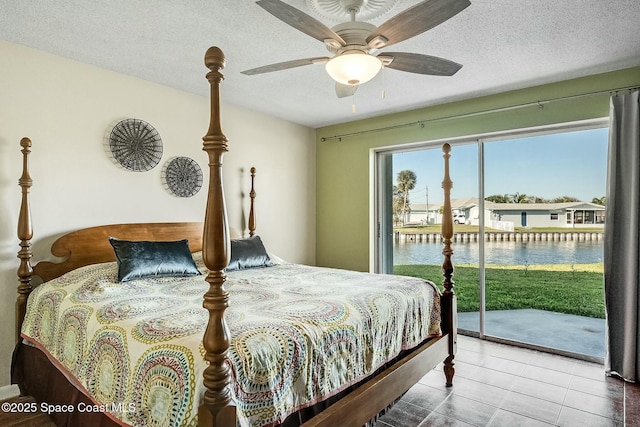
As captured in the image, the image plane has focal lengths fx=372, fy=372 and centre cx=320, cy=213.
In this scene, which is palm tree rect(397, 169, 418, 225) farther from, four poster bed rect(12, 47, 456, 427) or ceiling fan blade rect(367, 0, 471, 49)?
ceiling fan blade rect(367, 0, 471, 49)

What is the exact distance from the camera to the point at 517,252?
378 cm

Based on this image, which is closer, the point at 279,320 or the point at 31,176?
the point at 279,320

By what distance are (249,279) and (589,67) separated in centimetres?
317

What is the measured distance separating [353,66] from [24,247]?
8.18 ft

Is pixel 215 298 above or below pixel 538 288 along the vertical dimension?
above

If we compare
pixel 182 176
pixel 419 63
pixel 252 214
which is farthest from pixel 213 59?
pixel 252 214

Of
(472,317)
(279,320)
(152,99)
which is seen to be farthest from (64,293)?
(472,317)

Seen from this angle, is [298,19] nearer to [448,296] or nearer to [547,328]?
[448,296]

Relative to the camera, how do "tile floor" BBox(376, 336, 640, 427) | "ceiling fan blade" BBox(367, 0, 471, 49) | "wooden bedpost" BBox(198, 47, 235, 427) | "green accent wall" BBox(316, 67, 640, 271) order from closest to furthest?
"wooden bedpost" BBox(198, 47, 235, 427) → "ceiling fan blade" BBox(367, 0, 471, 49) → "tile floor" BBox(376, 336, 640, 427) → "green accent wall" BBox(316, 67, 640, 271)

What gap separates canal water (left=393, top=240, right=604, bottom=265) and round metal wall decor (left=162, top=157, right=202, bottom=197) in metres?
2.53

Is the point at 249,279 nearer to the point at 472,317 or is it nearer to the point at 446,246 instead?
the point at 446,246

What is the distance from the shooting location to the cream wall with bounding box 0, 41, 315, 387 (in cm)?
262

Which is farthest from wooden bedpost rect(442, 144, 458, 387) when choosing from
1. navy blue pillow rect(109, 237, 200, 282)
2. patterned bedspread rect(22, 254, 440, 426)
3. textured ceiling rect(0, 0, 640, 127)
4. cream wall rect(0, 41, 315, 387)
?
cream wall rect(0, 41, 315, 387)

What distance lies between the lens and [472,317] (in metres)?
3.96
